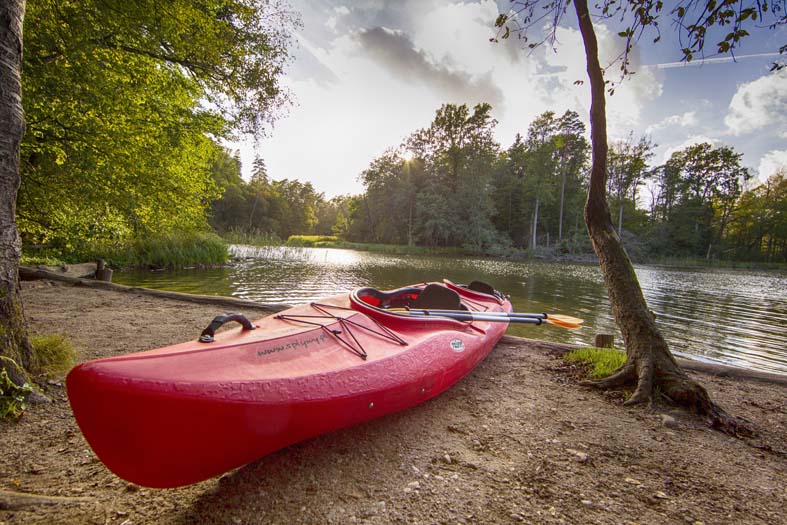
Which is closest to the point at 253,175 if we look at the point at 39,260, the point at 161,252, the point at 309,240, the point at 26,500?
the point at 309,240

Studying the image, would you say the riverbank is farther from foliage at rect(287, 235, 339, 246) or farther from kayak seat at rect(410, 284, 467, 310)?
foliage at rect(287, 235, 339, 246)

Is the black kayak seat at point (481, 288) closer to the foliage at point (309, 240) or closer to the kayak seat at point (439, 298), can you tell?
the kayak seat at point (439, 298)

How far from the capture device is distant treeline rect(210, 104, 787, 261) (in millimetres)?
35188

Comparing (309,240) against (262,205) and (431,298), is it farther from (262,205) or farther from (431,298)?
(431,298)

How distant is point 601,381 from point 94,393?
3793mm

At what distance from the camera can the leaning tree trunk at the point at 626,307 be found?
2.91 meters

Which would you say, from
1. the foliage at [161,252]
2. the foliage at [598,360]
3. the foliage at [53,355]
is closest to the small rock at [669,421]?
the foliage at [598,360]

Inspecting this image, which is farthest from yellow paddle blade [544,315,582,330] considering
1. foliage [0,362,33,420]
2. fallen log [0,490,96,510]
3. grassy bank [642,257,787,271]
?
grassy bank [642,257,787,271]

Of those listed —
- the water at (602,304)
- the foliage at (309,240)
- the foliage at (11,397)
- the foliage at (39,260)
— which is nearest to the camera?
the foliage at (11,397)

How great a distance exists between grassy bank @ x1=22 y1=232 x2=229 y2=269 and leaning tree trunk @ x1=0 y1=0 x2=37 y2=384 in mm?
8109

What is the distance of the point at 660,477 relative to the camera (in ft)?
6.72

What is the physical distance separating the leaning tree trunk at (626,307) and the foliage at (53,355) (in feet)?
15.3

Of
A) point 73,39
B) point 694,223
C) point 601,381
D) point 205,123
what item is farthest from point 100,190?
point 694,223

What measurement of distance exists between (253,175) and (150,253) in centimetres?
5130
